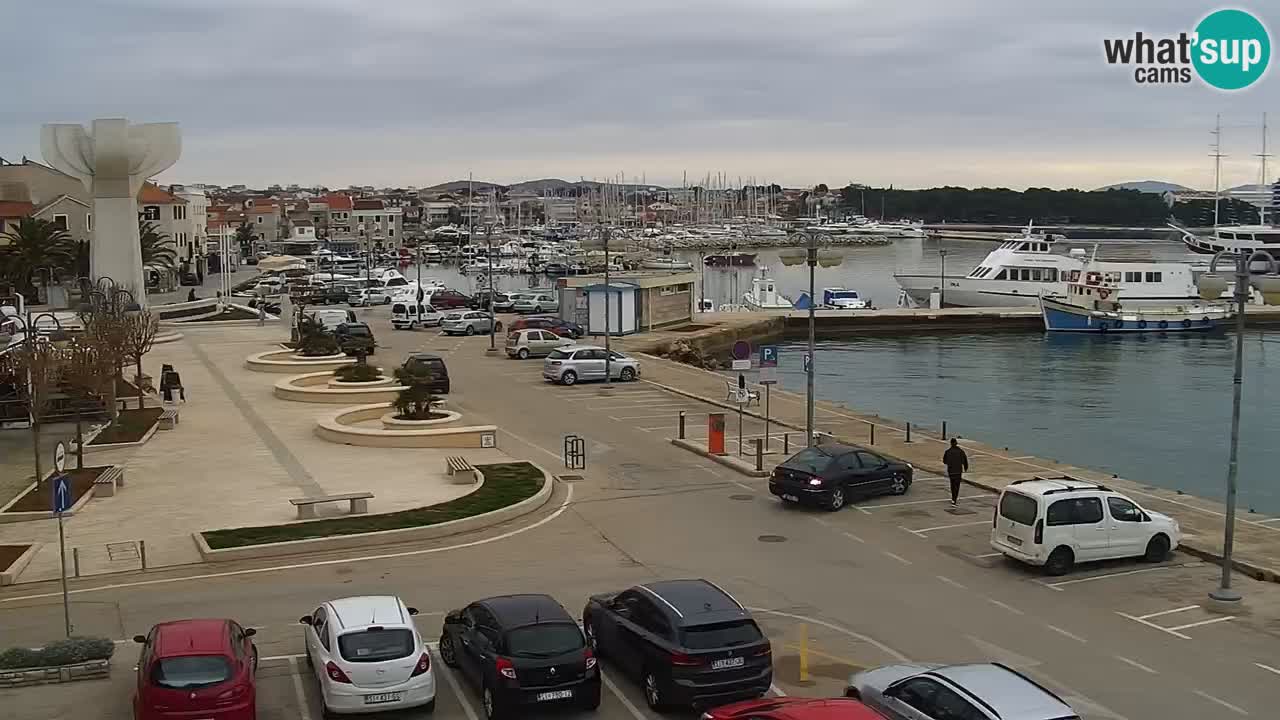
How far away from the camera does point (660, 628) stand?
47.4 ft

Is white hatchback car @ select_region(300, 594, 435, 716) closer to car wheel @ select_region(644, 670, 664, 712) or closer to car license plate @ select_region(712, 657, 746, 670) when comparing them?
car wheel @ select_region(644, 670, 664, 712)

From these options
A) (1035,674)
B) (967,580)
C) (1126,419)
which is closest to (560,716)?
(1035,674)

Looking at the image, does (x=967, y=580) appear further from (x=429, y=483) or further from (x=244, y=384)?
(x=244, y=384)

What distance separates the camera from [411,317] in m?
69.2

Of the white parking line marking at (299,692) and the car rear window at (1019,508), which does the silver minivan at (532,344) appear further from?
the white parking line marking at (299,692)

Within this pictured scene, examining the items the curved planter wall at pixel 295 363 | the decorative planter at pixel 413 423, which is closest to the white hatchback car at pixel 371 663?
the decorative planter at pixel 413 423

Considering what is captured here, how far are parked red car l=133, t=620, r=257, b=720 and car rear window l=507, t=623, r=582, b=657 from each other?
106 inches

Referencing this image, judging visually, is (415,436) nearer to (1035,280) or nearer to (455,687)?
(455,687)

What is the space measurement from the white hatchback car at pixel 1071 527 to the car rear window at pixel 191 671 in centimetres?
1285

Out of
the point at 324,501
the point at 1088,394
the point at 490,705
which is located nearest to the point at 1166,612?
the point at 490,705

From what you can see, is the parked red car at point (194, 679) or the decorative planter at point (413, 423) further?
the decorative planter at point (413, 423)

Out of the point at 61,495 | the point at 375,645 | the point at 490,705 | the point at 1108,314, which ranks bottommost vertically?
the point at 1108,314

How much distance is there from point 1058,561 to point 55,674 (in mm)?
14517

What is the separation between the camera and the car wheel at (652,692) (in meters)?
14.0
